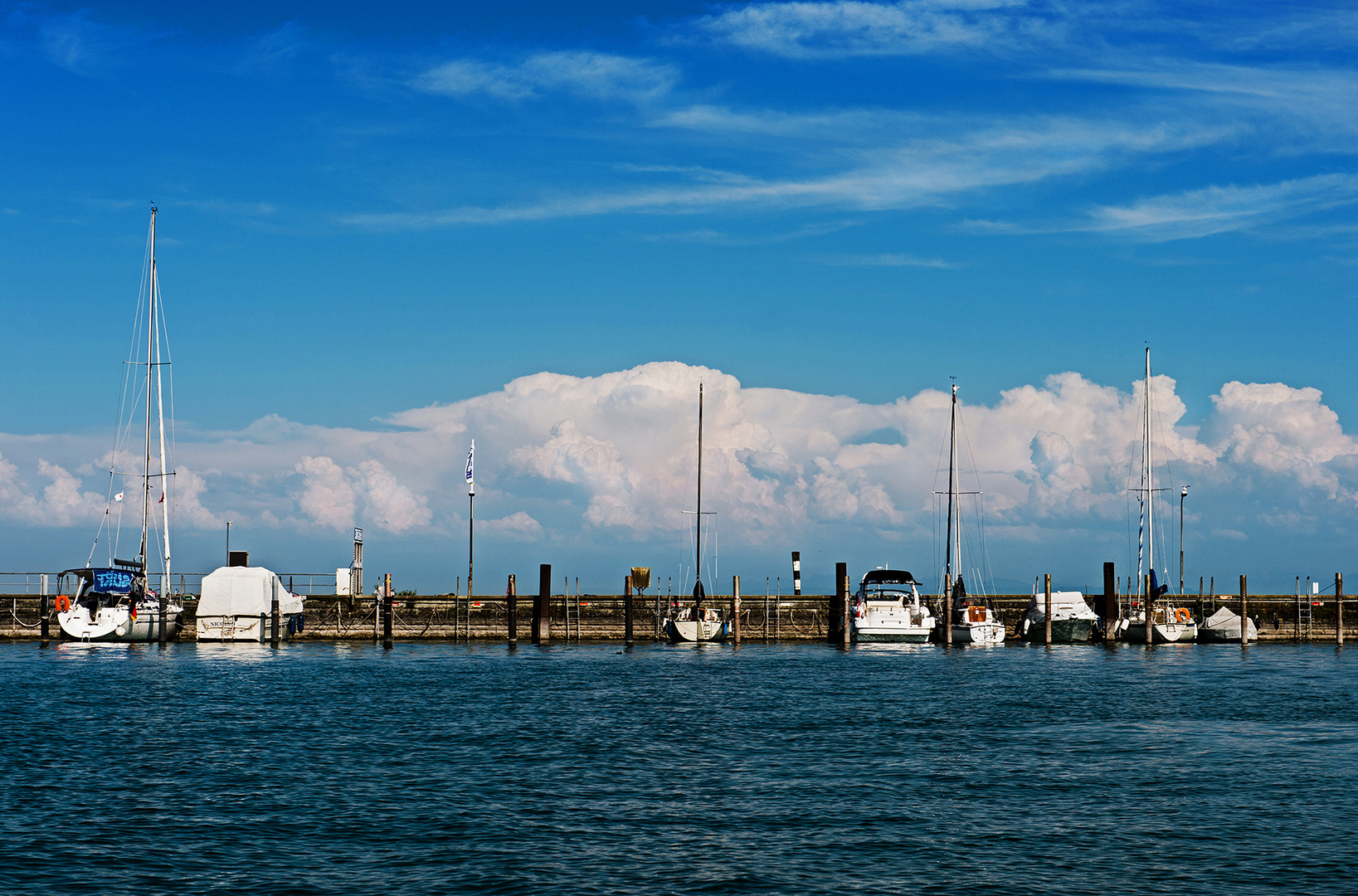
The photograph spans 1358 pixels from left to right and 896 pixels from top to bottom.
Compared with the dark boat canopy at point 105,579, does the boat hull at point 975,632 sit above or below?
below

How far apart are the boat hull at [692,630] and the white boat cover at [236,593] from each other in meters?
24.2

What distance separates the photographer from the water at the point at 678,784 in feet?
70.4

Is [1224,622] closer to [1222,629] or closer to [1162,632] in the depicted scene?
[1222,629]

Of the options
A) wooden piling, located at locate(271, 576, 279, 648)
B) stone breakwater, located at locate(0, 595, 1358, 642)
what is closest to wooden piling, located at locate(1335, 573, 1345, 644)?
stone breakwater, located at locate(0, 595, 1358, 642)

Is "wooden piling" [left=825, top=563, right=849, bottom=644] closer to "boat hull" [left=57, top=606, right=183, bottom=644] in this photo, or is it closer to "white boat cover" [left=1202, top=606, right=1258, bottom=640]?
"white boat cover" [left=1202, top=606, right=1258, bottom=640]

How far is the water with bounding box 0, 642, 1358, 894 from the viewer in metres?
21.5

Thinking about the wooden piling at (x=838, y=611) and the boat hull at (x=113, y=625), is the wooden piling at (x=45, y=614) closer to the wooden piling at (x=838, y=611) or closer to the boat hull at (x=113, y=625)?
the boat hull at (x=113, y=625)

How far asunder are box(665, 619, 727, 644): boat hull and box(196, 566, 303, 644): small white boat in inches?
952

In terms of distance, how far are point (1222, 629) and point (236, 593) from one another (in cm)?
6241

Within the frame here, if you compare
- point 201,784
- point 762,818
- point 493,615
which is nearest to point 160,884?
point 201,784

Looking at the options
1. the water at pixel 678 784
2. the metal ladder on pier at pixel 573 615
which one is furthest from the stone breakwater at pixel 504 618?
the water at pixel 678 784

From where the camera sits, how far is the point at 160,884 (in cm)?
2061

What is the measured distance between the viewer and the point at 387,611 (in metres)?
72.3

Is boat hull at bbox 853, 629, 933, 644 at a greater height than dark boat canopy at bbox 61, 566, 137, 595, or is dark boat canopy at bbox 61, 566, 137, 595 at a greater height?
dark boat canopy at bbox 61, 566, 137, 595
